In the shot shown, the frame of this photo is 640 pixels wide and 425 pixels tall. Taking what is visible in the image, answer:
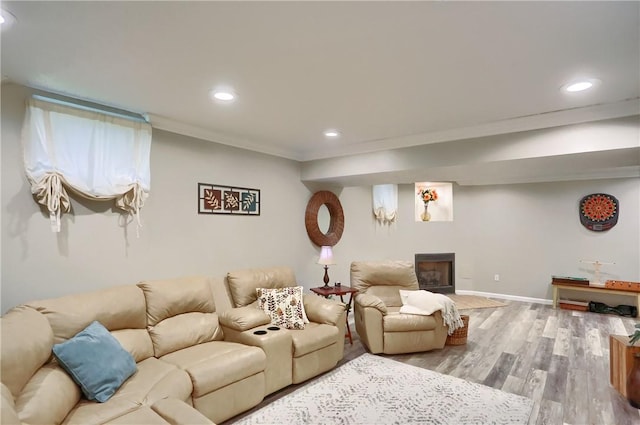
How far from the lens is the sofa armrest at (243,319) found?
299 centimetres

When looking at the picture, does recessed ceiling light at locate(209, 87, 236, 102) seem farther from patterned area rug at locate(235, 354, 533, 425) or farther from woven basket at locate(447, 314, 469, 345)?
woven basket at locate(447, 314, 469, 345)

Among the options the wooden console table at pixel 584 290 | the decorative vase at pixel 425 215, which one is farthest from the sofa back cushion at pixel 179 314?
the wooden console table at pixel 584 290

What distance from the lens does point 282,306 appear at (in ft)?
11.3

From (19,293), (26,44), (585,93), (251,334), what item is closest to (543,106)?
(585,93)

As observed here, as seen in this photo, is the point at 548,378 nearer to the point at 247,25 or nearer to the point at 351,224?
the point at 351,224

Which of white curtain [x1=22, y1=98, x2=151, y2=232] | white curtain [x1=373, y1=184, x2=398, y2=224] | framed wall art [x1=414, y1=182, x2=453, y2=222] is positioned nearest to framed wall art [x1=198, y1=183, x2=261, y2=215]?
white curtain [x1=22, y1=98, x2=151, y2=232]

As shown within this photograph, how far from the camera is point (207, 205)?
3.56m

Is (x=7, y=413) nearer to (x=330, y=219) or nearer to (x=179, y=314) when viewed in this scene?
(x=179, y=314)

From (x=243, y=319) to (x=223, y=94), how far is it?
191cm

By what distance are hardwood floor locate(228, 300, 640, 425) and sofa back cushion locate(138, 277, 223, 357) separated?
2.49ft

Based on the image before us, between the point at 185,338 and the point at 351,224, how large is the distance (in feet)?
11.1

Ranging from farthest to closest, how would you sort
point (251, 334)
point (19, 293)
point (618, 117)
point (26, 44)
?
1. point (251, 334)
2. point (618, 117)
3. point (19, 293)
4. point (26, 44)

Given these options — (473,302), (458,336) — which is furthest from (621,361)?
(473,302)

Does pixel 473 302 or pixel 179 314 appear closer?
pixel 179 314
